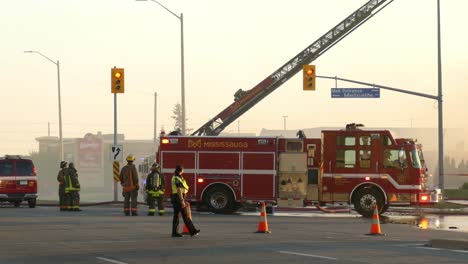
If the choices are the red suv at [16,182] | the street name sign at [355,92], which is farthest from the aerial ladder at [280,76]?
the red suv at [16,182]

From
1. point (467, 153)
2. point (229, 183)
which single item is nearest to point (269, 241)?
point (229, 183)

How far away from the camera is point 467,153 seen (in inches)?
7283

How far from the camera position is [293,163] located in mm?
34344

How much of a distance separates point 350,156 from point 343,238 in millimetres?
10839

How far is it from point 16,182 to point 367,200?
1501 centimetres

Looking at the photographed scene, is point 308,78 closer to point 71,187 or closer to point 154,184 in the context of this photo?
point 71,187

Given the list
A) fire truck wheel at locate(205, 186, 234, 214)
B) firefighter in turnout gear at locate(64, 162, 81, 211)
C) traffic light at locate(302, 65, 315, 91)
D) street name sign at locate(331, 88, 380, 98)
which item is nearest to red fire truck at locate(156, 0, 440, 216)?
fire truck wheel at locate(205, 186, 234, 214)

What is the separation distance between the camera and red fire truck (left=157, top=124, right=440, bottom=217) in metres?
33.3

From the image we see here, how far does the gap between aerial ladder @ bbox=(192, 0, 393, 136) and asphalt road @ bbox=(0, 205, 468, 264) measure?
23.9 m

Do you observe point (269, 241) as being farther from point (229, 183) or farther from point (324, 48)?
point (324, 48)

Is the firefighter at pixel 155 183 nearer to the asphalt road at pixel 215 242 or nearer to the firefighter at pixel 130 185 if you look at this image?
the firefighter at pixel 130 185

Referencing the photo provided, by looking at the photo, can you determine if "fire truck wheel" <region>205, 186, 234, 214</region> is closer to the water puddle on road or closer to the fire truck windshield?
the water puddle on road

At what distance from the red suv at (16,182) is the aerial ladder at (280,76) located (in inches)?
549

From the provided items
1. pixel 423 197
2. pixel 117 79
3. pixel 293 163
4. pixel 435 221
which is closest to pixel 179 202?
pixel 435 221
